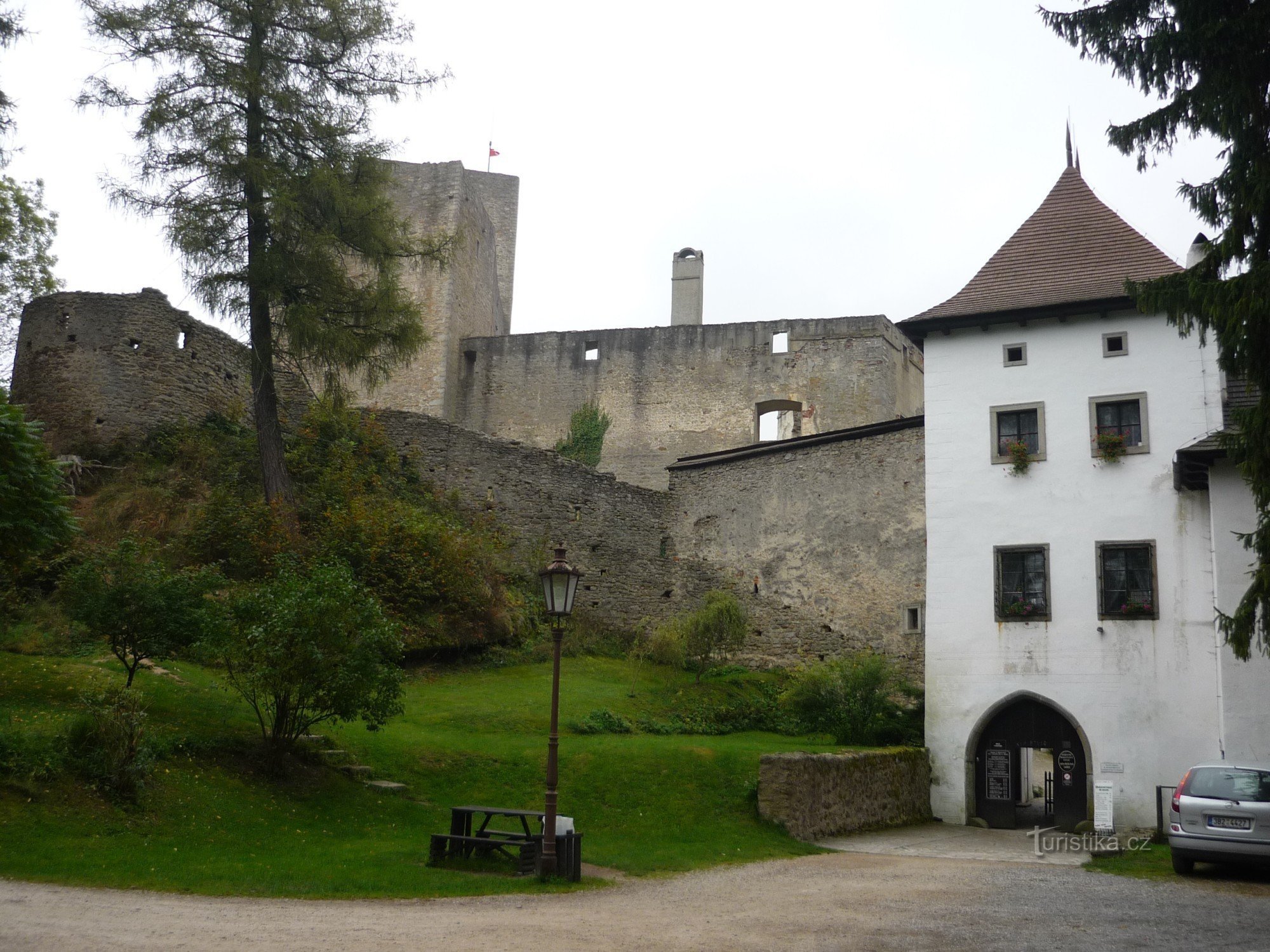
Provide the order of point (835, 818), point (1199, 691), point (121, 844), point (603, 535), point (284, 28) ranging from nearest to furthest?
point (121, 844), point (835, 818), point (1199, 691), point (284, 28), point (603, 535)

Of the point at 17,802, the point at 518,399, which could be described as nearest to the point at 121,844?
the point at 17,802

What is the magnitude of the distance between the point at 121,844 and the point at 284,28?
1492 centimetres

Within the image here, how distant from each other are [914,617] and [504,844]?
41.3 ft

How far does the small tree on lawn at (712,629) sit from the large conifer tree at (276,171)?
726cm

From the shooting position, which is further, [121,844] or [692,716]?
[692,716]

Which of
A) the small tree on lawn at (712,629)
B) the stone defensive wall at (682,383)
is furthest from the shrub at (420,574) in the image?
the stone defensive wall at (682,383)

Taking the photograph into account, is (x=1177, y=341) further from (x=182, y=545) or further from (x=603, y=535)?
(x=182, y=545)

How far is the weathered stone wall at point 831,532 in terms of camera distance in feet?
70.1

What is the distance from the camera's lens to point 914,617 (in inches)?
832

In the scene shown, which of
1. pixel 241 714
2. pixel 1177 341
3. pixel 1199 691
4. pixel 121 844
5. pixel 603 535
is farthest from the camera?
pixel 603 535

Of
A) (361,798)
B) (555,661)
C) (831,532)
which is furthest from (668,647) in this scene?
(555,661)

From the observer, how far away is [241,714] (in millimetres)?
13523

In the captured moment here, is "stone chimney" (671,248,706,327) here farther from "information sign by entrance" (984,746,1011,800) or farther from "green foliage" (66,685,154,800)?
"green foliage" (66,685,154,800)

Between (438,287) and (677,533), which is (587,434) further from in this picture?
(677,533)
